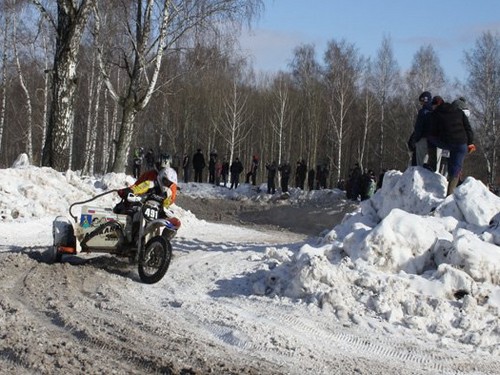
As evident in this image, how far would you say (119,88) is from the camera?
4016 cm

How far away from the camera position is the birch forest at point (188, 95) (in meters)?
20.0

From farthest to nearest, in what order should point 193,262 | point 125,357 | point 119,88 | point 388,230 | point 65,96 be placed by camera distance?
point 119,88 < point 65,96 < point 193,262 < point 388,230 < point 125,357

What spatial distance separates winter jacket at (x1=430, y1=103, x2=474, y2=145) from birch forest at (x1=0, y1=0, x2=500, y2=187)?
31.7 feet

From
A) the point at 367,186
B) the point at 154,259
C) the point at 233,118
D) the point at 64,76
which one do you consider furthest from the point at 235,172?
the point at 154,259

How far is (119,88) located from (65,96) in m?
24.0

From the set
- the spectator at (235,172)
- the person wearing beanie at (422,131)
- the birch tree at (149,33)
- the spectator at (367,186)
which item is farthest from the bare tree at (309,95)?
the person wearing beanie at (422,131)

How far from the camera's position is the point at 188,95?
176 ft

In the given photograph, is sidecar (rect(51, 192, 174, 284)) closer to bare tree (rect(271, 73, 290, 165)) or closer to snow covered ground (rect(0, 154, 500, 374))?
snow covered ground (rect(0, 154, 500, 374))

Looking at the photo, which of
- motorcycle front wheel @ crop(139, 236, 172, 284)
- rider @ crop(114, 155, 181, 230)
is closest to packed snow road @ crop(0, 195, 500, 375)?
motorcycle front wheel @ crop(139, 236, 172, 284)

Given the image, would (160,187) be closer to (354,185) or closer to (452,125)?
(452,125)

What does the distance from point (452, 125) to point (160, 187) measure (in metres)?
4.63

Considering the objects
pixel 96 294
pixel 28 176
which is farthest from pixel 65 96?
pixel 96 294

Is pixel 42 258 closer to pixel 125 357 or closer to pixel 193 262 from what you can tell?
pixel 193 262

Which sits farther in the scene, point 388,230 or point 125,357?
point 388,230
